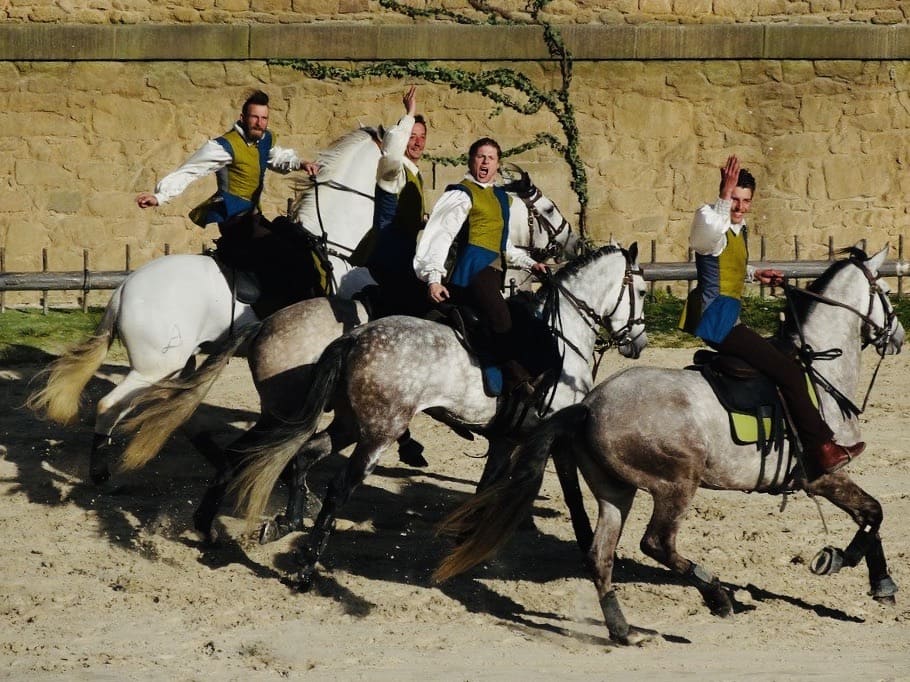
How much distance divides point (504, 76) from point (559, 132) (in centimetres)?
81

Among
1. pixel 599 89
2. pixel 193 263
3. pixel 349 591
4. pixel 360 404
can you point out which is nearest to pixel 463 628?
pixel 349 591

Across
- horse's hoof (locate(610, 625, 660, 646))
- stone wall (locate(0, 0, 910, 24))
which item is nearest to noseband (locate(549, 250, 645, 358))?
horse's hoof (locate(610, 625, 660, 646))

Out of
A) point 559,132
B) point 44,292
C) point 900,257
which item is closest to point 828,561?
point 900,257

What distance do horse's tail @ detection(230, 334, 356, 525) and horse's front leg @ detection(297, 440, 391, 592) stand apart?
0.97 ft

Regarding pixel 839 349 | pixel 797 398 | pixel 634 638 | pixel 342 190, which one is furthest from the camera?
pixel 342 190

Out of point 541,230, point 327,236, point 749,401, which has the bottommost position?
point 749,401

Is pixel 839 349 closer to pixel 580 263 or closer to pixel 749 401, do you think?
pixel 749 401

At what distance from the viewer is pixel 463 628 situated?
7.30 metres

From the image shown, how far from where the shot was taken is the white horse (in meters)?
9.23

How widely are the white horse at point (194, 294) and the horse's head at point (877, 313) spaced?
2.36 metres

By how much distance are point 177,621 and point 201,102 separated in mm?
8684

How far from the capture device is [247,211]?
31.1ft

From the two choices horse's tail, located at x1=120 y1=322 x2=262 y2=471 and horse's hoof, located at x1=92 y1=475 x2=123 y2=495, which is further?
horse's hoof, located at x1=92 y1=475 x2=123 y2=495

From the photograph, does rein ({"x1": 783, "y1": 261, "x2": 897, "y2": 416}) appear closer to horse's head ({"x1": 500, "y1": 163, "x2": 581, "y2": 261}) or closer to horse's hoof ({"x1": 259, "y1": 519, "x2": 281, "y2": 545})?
horse's head ({"x1": 500, "y1": 163, "x2": 581, "y2": 261})
